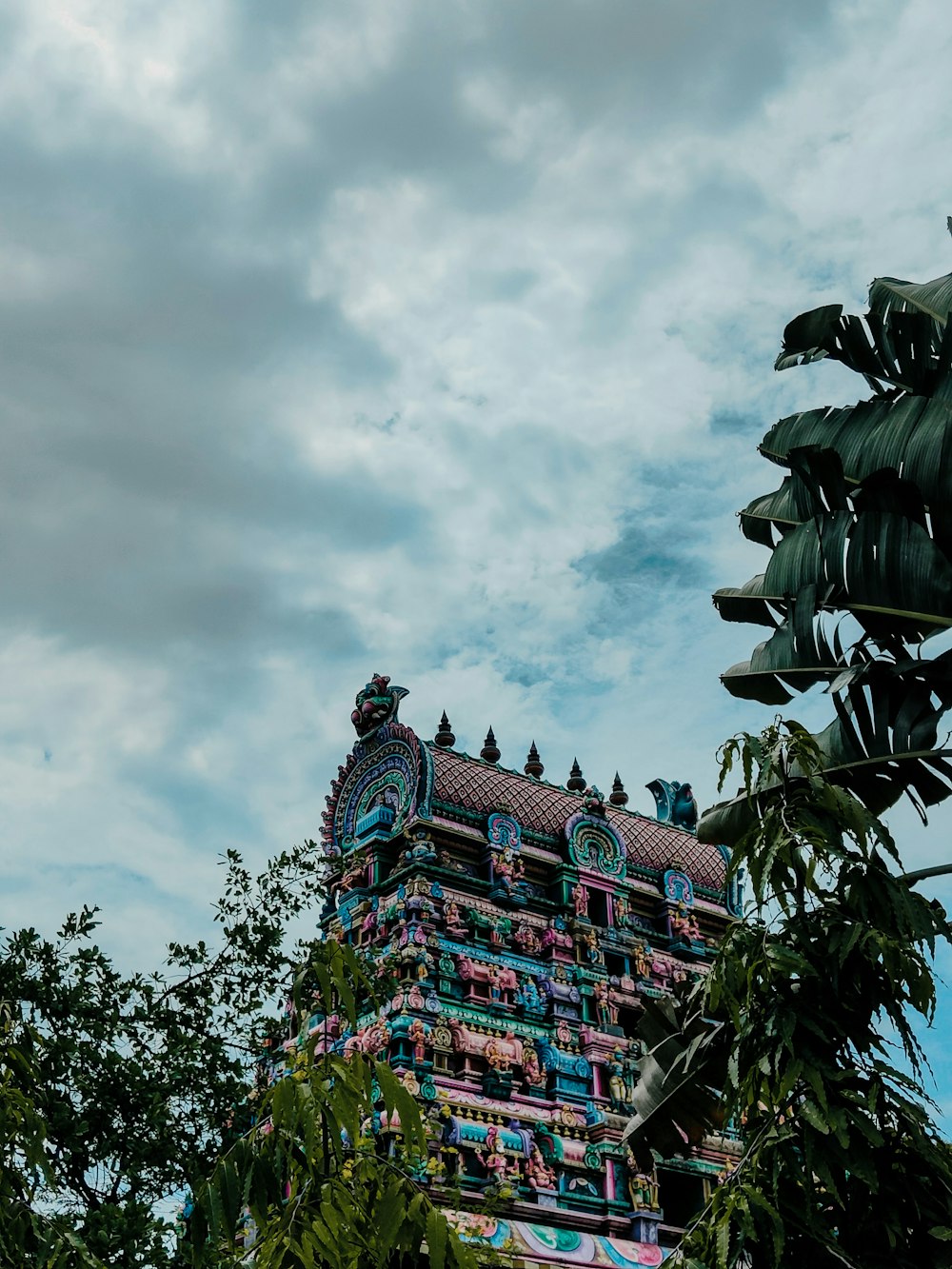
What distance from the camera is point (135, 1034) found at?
460 inches

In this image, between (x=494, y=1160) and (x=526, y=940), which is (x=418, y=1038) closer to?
(x=494, y=1160)

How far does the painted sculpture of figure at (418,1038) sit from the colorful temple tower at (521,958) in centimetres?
2

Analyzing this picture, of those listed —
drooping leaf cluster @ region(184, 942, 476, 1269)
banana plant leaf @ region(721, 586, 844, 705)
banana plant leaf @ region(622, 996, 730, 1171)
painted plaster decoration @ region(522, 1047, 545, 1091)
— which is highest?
painted plaster decoration @ region(522, 1047, 545, 1091)

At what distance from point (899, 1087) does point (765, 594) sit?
120 inches

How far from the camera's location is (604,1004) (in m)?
17.3

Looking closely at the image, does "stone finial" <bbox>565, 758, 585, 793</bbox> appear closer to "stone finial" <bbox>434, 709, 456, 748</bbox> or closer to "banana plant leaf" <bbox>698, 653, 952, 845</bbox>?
"stone finial" <bbox>434, 709, 456, 748</bbox>

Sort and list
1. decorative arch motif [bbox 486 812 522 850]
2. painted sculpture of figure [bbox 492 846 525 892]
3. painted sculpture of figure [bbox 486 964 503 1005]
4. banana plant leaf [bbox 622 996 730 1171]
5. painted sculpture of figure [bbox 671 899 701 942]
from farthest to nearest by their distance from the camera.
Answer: painted sculpture of figure [bbox 671 899 701 942] < decorative arch motif [bbox 486 812 522 850] < painted sculpture of figure [bbox 492 846 525 892] < painted sculpture of figure [bbox 486 964 503 1005] < banana plant leaf [bbox 622 996 730 1171]

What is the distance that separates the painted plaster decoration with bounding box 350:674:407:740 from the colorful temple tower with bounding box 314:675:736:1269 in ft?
0.10

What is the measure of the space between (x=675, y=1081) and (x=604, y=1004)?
36.8ft

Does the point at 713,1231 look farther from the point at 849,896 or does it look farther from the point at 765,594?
the point at 765,594

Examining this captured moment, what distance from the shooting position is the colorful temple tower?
15305mm

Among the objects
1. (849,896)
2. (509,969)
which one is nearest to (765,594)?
(849,896)

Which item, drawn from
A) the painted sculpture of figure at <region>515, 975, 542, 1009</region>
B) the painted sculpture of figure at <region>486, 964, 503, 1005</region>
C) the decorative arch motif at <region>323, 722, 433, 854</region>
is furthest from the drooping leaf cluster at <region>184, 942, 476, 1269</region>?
the decorative arch motif at <region>323, 722, 433, 854</region>

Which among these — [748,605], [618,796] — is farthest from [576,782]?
[748,605]
